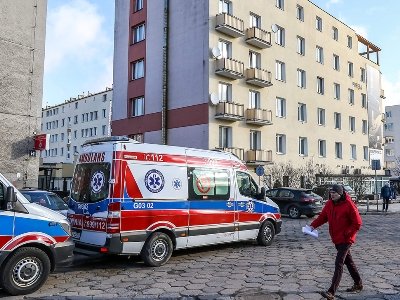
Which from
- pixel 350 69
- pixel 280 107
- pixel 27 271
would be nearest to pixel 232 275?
pixel 27 271

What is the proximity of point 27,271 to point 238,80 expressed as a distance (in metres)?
23.9

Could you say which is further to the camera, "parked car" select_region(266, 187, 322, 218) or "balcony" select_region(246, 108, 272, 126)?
"balcony" select_region(246, 108, 272, 126)

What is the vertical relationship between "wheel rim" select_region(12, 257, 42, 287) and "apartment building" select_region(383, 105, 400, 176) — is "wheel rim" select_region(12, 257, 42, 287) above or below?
below

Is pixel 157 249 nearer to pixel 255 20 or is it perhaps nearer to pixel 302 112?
pixel 255 20

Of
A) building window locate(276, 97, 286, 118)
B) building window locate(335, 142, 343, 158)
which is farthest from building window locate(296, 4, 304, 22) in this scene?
building window locate(335, 142, 343, 158)

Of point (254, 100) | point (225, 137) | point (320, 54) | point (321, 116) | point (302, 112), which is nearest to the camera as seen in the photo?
point (225, 137)

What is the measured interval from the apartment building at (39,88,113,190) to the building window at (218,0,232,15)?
3517 centimetres

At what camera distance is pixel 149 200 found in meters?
8.33

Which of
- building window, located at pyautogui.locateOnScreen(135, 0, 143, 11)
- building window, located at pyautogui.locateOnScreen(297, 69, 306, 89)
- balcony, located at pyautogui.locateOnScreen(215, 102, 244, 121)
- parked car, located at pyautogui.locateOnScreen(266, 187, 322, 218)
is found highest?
building window, located at pyautogui.locateOnScreen(135, 0, 143, 11)

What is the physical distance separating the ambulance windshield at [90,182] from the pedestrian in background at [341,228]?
4316 mm

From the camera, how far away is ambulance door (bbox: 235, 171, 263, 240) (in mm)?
10398

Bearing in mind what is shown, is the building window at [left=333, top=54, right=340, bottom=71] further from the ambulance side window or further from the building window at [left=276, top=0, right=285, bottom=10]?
the ambulance side window

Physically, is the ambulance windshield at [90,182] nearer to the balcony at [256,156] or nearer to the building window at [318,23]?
the balcony at [256,156]

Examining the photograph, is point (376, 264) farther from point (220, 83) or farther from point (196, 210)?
point (220, 83)
